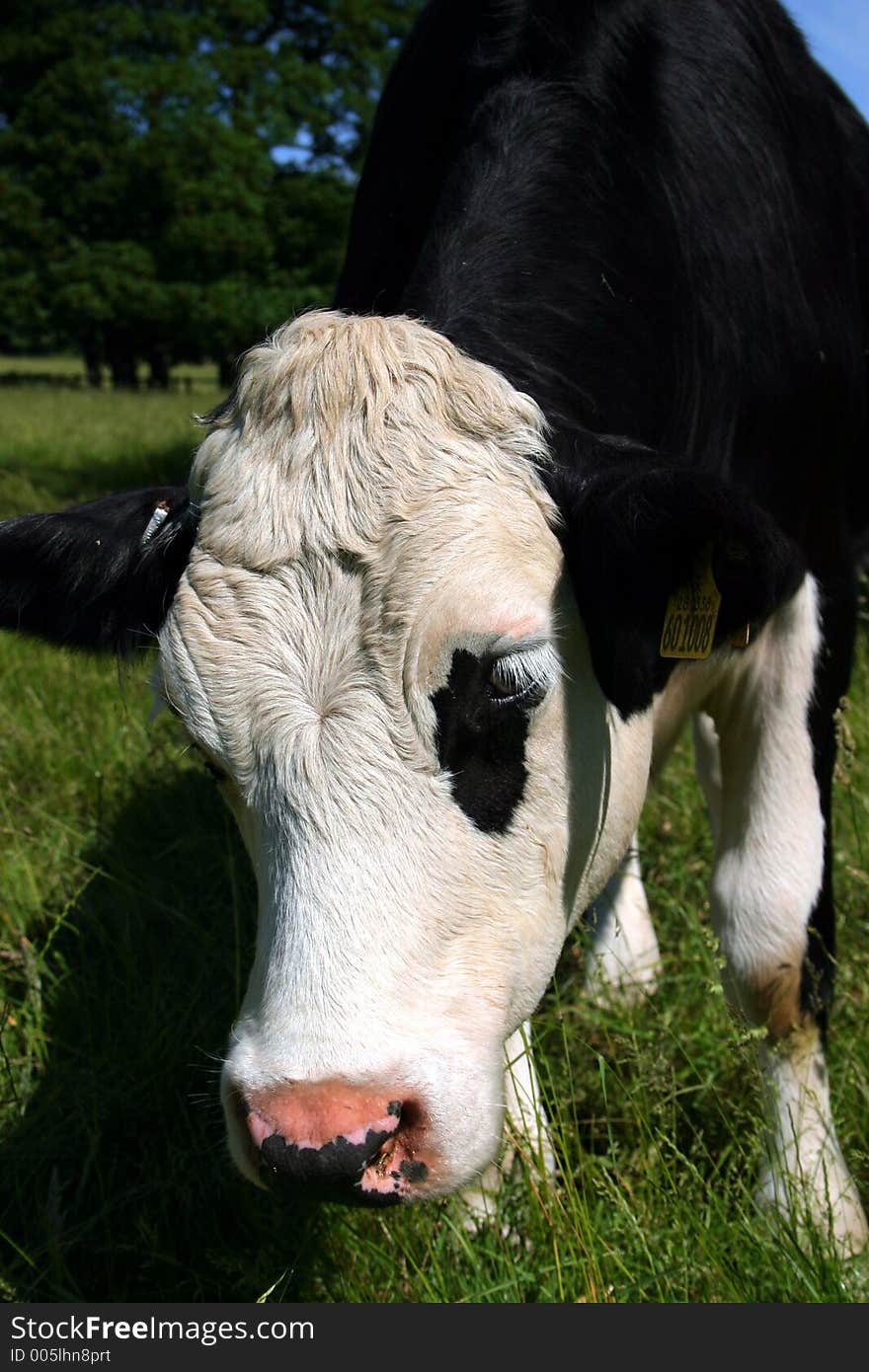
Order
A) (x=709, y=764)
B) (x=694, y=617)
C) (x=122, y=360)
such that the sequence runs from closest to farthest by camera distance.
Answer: (x=694, y=617) < (x=709, y=764) < (x=122, y=360)

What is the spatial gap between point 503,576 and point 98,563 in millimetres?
766

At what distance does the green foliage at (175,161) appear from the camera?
28766 millimetres

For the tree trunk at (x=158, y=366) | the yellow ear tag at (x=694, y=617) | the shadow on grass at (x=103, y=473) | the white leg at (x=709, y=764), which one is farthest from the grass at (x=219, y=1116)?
the tree trunk at (x=158, y=366)

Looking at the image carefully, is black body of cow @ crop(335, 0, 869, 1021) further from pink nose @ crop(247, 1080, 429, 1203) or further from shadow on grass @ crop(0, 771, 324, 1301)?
shadow on grass @ crop(0, 771, 324, 1301)

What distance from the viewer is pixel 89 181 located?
98.2 feet

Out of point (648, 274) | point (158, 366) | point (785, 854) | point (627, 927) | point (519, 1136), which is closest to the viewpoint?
point (519, 1136)

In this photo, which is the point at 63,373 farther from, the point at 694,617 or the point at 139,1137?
the point at 694,617

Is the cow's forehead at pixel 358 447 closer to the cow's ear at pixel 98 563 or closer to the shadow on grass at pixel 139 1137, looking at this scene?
the cow's ear at pixel 98 563

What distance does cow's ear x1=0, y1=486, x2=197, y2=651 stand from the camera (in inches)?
86.7

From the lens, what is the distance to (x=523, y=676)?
1.95 m

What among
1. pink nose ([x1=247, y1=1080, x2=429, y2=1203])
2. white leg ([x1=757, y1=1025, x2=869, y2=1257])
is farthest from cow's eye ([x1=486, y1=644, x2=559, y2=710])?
white leg ([x1=757, y1=1025, x2=869, y2=1257])

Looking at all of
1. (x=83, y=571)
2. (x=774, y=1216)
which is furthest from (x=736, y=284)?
(x=774, y=1216)

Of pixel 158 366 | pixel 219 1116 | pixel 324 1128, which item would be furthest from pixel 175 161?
pixel 324 1128

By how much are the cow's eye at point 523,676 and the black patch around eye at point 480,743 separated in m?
0.01
